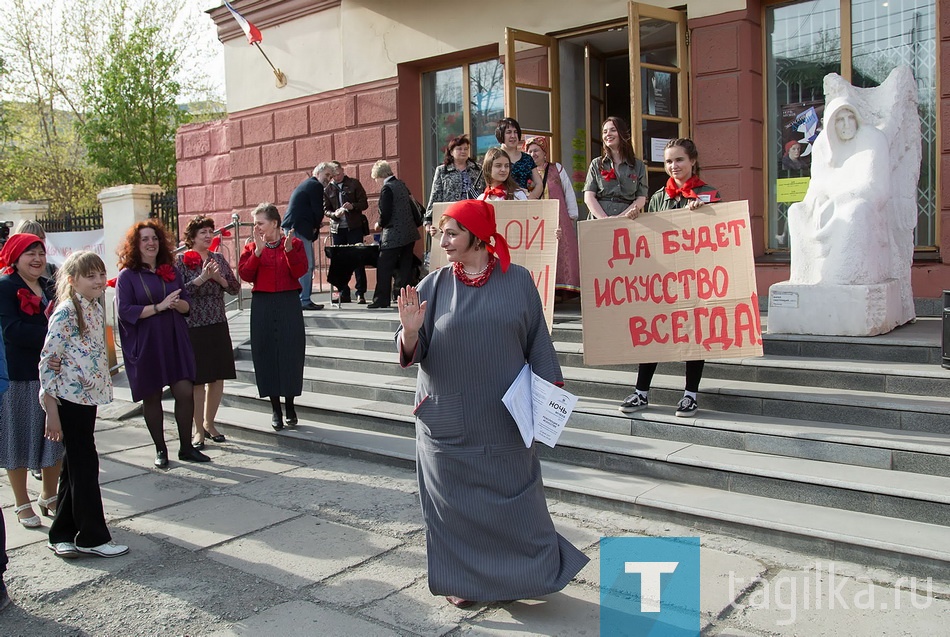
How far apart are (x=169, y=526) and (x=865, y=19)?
26.7 ft

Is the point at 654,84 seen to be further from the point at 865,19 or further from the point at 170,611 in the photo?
the point at 170,611

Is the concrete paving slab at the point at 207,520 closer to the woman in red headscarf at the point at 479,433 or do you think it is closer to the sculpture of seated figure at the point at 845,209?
the woman in red headscarf at the point at 479,433

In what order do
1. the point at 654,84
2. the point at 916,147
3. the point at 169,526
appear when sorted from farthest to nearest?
the point at 654,84, the point at 916,147, the point at 169,526

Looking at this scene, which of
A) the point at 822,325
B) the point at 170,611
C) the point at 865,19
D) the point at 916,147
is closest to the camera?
the point at 170,611

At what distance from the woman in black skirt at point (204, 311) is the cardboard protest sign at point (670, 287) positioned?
2923mm

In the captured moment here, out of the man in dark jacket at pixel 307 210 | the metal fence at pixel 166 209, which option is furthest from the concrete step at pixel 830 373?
the metal fence at pixel 166 209

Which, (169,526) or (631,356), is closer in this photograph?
(169,526)

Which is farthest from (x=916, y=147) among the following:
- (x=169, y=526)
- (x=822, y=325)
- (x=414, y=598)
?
(x=169, y=526)

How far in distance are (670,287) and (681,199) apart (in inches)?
24.9

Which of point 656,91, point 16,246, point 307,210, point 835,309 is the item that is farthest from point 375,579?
point 307,210

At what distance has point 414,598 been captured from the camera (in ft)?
13.1

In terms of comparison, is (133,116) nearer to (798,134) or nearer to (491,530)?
(798,134)

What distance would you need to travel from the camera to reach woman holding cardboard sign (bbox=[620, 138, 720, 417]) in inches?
231

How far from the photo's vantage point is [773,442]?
523 centimetres
